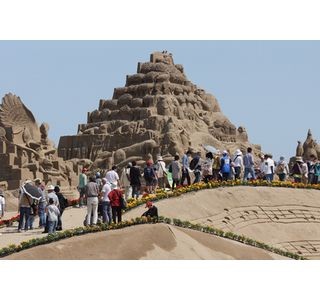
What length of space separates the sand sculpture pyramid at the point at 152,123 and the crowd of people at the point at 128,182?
22.5 meters

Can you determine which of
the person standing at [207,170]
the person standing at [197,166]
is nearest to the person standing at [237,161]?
the person standing at [207,170]

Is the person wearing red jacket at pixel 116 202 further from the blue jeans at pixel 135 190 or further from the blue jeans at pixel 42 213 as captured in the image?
the blue jeans at pixel 135 190

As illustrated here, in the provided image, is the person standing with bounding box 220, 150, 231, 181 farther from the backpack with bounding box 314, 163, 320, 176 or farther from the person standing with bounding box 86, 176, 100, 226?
the person standing with bounding box 86, 176, 100, 226

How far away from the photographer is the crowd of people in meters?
17.8

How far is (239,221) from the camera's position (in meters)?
23.3

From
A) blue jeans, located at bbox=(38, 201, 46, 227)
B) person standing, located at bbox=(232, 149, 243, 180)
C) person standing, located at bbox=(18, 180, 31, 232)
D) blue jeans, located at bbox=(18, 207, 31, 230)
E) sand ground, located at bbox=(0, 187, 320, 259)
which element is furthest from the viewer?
person standing, located at bbox=(232, 149, 243, 180)

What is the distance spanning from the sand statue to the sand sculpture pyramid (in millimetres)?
10529

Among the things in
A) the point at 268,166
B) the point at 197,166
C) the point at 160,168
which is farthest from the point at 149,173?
the point at 268,166

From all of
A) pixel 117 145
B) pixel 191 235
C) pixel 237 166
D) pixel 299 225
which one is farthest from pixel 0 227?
pixel 117 145

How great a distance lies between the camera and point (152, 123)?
182ft

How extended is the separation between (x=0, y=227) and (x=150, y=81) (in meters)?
41.7

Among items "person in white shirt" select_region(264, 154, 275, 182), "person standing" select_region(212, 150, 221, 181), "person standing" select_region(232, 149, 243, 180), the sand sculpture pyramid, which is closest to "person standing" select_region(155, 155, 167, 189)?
"person standing" select_region(212, 150, 221, 181)

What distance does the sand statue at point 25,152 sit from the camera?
1426 inches

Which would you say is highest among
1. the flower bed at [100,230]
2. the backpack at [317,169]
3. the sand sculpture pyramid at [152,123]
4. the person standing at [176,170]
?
the sand sculpture pyramid at [152,123]
